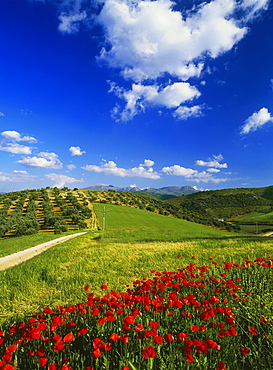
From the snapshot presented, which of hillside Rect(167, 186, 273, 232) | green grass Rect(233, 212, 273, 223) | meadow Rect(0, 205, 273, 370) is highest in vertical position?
meadow Rect(0, 205, 273, 370)

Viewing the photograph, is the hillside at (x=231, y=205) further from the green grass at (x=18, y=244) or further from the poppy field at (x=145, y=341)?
the poppy field at (x=145, y=341)

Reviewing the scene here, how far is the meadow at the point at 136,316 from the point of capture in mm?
2294

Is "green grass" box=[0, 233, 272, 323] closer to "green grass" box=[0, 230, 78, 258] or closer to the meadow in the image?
the meadow

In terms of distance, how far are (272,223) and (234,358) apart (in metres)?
101

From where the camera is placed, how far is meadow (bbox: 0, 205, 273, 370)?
229 centimetres

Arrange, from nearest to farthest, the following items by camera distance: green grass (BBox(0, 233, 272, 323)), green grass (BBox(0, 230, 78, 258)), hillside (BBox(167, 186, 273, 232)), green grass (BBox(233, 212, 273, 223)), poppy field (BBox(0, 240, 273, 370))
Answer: poppy field (BBox(0, 240, 273, 370)) → green grass (BBox(0, 233, 272, 323)) → green grass (BBox(0, 230, 78, 258)) → green grass (BBox(233, 212, 273, 223)) → hillside (BBox(167, 186, 273, 232))

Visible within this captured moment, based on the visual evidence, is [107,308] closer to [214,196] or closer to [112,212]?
[112,212]

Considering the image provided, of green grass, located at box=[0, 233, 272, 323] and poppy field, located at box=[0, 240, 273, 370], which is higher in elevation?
poppy field, located at box=[0, 240, 273, 370]

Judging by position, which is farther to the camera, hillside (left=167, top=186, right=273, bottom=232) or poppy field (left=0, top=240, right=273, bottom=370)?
hillside (left=167, top=186, right=273, bottom=232)

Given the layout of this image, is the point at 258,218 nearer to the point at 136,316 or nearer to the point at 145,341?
the point at 136,316

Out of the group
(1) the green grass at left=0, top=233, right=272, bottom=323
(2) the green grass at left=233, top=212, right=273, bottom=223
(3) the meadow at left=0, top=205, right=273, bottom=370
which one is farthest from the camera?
(2) the green grass at left=233, top=212, right=273, bottom=223

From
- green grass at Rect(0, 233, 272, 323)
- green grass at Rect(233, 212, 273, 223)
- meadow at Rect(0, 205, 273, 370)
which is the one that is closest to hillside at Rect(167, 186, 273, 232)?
green grass at Rect(233, 212, 273, 223)

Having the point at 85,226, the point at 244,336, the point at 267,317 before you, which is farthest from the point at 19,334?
the point at 85,226

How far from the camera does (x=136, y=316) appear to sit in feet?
10.1
